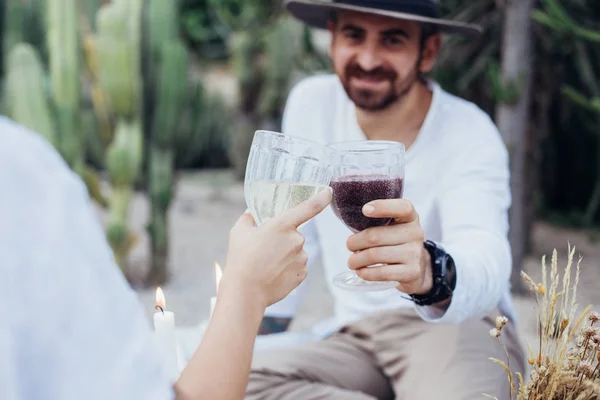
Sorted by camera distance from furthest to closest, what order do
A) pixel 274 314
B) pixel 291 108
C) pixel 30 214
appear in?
pixel 291 108
pixel 274 314
pixel 30 214

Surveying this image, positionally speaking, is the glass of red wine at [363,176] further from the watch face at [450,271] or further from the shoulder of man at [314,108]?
the shoulder of man at [314,108]

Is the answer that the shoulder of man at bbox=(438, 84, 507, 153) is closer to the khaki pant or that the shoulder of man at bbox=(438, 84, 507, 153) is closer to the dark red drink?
the khaki pant

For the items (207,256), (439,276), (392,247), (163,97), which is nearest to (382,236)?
(392,247)

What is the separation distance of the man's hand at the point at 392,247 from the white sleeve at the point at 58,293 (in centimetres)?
72

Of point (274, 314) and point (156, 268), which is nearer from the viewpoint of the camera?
point (274, 314)

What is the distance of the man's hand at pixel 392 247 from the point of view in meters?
1.55

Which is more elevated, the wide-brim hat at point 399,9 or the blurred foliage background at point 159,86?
the wide-brim hat at point 399,9

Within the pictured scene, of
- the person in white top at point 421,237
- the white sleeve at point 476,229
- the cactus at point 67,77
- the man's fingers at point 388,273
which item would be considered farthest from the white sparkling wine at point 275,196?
the cactus at point 67,77

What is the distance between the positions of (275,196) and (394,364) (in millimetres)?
1104

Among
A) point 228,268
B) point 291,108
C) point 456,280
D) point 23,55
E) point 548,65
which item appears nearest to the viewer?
point 228,268

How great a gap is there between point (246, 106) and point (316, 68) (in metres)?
4.11

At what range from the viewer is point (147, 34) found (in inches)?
223

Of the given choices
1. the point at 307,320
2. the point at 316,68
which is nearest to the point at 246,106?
the point at 316,68

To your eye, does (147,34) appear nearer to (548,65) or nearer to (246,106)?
(548,65)
